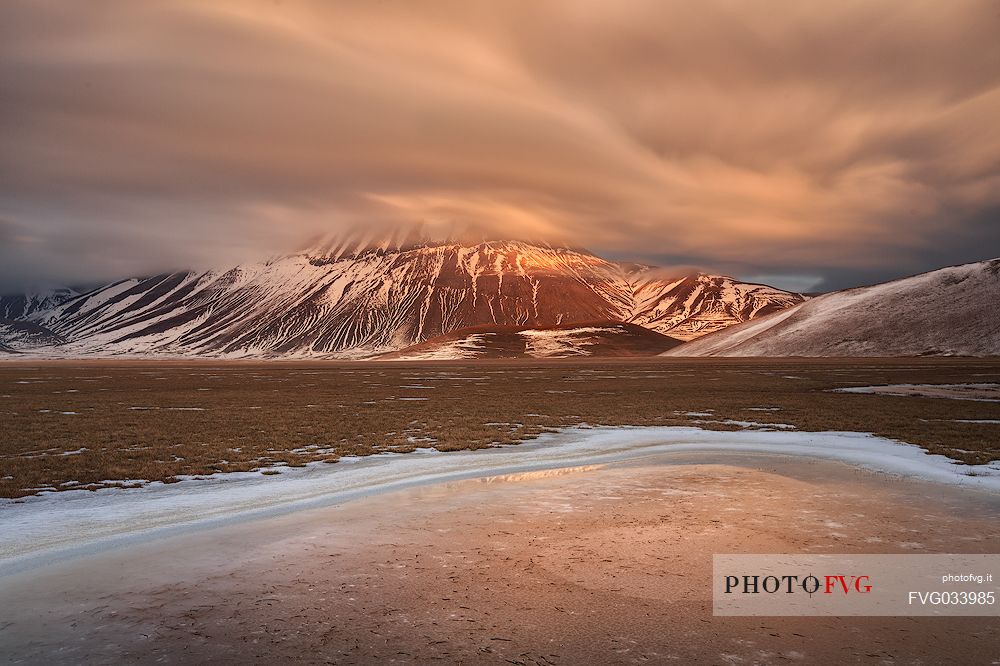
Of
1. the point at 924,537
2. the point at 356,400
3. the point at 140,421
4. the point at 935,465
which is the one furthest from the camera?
the point at 356,400

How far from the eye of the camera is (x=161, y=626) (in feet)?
27.2

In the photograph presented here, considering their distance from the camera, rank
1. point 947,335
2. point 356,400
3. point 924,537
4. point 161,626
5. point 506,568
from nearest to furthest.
→ point 161,626
point 506,568
point 924,537
point 356,400
point 947,335

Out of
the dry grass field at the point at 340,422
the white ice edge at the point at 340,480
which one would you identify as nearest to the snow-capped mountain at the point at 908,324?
the dry grass field at the point at 340,422

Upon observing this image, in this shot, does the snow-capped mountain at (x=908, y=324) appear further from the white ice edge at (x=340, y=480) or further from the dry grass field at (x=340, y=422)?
the white ice edge at (x=340, y=480)

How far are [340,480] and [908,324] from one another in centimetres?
19197

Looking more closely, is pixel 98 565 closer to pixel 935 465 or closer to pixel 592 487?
pixel 592 487

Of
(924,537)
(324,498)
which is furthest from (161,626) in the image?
(924,537)

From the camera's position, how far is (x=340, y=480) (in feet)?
60.4

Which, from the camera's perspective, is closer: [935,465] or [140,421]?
[935,465]

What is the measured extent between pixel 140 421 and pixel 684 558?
3106 cm

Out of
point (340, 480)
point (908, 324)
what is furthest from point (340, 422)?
point (908, 324)

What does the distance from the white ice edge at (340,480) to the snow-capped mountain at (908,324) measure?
158 metres

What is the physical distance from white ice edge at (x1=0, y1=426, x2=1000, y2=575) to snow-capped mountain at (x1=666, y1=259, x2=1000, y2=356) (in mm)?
158228

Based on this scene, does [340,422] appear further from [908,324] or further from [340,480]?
[908,324]
